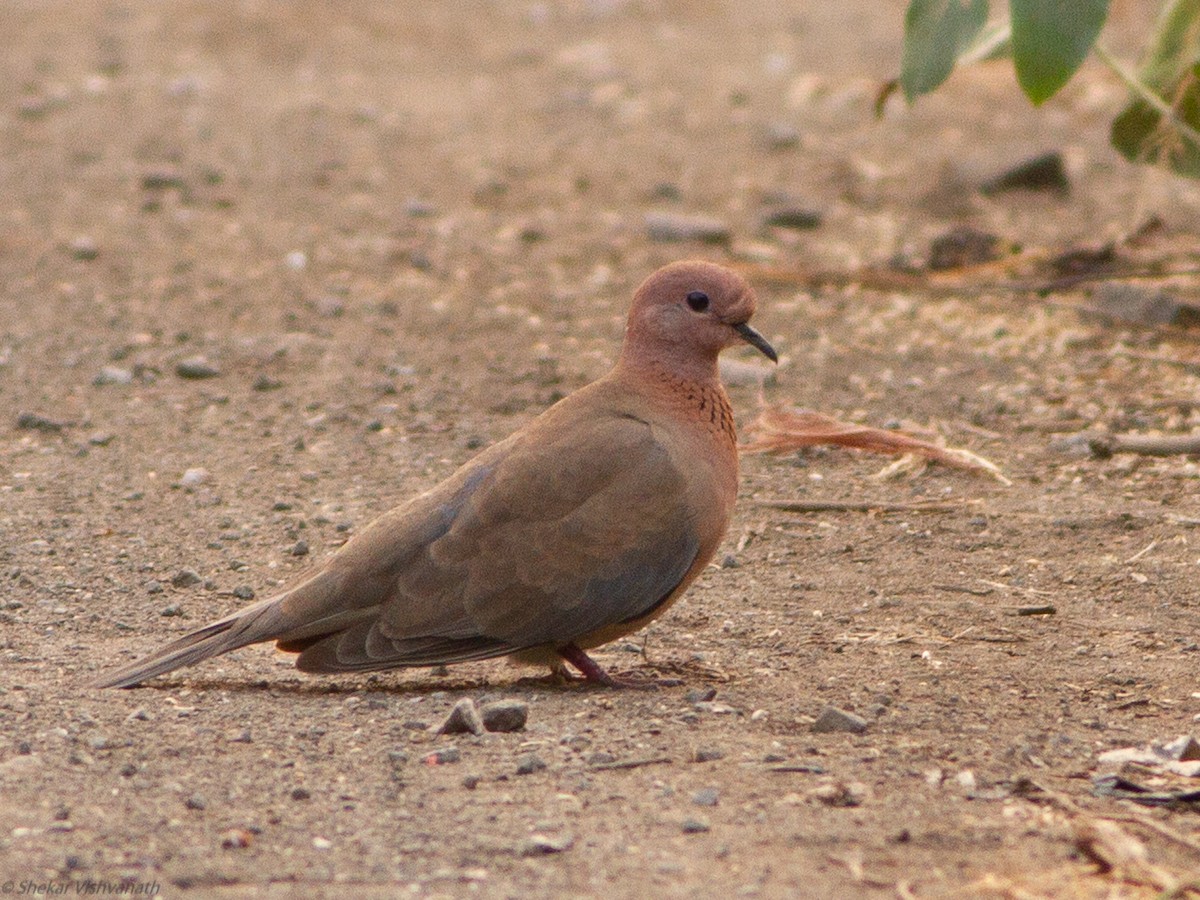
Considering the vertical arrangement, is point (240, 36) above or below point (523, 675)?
above

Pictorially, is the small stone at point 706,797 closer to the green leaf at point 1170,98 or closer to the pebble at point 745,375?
the pebble at point 745,375

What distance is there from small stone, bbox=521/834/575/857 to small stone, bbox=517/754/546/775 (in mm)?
326

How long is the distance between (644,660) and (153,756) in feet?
4.20

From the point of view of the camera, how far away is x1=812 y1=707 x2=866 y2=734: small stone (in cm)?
378

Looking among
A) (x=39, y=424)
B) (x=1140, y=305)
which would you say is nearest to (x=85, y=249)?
(x=39, y=424)

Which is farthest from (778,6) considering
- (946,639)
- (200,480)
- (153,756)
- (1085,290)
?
(153,756)

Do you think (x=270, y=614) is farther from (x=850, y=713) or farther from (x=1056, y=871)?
(x=1056, y=871)

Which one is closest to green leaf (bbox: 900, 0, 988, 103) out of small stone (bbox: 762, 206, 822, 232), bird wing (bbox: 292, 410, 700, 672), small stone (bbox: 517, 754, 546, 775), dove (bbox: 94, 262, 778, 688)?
dove (bbox: 94, 262, 778, 688)

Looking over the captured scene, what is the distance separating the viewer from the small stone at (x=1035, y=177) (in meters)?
8.77

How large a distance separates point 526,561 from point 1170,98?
3.62m

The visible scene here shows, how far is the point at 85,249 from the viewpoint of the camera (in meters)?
8.10

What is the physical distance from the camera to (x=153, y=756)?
12.0 ft

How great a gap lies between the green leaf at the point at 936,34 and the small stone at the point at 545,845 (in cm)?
325

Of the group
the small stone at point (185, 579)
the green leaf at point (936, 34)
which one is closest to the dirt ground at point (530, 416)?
the small stone at point (185, 579)
